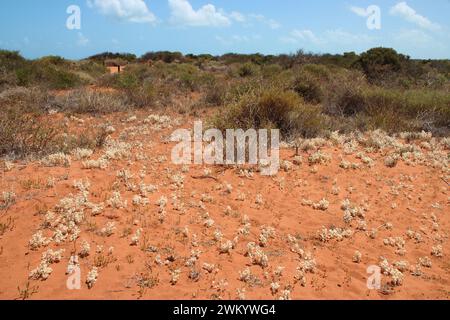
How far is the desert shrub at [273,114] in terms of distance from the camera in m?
8.80

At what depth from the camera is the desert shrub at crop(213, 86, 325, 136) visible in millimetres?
8797

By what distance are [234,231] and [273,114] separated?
191 inches

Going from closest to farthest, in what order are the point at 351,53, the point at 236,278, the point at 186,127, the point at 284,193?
1. the point at 236,278
2. the point at 284,193
3. the point at 186,127
4. the point at 351,53

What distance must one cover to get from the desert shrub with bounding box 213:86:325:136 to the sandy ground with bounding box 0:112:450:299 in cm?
169

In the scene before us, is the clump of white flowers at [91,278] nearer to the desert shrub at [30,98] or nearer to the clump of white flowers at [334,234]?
the clump of white flowers at [334,234]

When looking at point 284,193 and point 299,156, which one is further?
point 299,156

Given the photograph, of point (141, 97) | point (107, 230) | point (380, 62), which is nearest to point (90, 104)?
point (141, 97)

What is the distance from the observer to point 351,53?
29859 mm

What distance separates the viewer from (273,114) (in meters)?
9.18

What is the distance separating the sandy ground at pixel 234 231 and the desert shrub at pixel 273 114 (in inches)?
66.6
